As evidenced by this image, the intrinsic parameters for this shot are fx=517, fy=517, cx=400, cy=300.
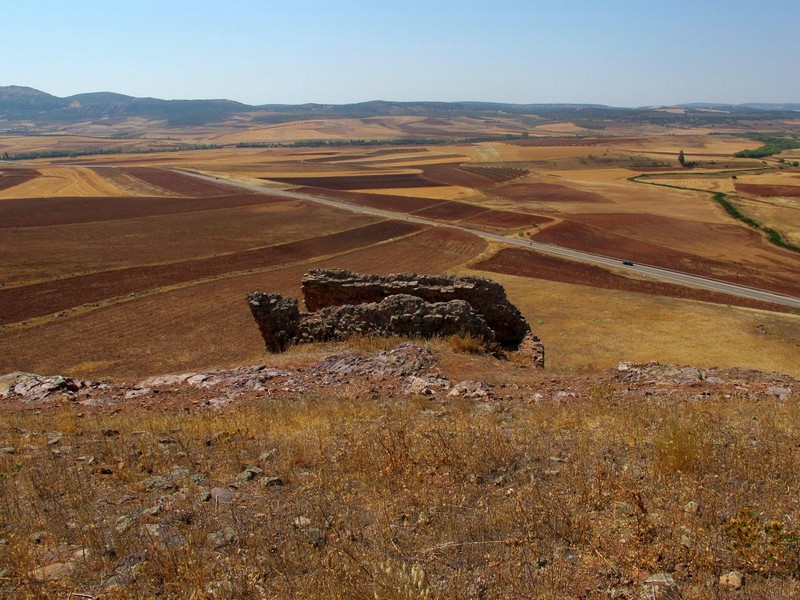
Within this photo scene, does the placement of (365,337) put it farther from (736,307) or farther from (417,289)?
(736,307)

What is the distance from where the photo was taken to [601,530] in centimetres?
483

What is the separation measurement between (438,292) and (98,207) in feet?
236

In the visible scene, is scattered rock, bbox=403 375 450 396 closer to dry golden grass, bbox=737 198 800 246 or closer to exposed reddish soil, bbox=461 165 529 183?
dry golden grass, bbox=737 198 800 246

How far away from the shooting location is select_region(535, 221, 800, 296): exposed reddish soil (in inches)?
1796

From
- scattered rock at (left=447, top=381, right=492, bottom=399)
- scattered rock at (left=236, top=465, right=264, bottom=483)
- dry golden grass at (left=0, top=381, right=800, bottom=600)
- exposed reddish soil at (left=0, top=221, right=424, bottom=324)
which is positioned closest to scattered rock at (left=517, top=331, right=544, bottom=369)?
scattered rock at (left=447, top=381, right=492, bottom=399)

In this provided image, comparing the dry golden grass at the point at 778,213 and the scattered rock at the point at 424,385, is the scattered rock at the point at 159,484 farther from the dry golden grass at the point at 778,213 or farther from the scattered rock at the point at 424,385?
the dry golden grass at the point at 778,213

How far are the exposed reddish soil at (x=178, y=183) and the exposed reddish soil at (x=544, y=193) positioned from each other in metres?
49.2

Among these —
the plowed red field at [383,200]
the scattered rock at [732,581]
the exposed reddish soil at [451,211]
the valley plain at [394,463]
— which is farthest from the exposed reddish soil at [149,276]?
the scattered rock at [732,581]

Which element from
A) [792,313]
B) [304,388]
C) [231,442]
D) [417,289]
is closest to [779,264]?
[792,313]

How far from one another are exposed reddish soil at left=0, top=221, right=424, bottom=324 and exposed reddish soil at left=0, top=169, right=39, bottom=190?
2916 inches

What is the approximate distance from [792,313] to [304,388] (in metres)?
39.0

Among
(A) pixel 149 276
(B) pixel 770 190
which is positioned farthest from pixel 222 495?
(B) pixel 770 190

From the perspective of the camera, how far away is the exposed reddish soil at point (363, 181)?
99625mm

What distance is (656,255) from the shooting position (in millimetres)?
54031
